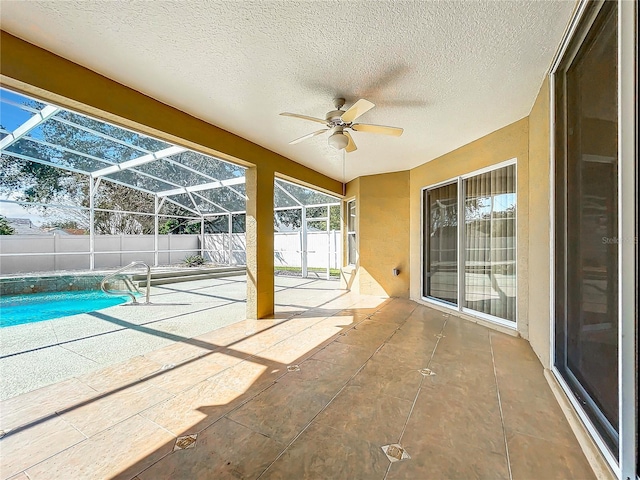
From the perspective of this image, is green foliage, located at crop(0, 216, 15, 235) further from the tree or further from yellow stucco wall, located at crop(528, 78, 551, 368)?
yellow stucco wall, located at crop(528, 78, 551, 368)

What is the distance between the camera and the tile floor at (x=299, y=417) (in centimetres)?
154

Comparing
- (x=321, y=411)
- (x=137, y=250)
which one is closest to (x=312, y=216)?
(x=137, y=250)

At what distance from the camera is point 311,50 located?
7.16 ft

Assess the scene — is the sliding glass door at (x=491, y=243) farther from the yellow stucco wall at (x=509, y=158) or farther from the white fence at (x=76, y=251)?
the white fence at (x=76, y=251)

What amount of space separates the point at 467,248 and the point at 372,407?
10.7 ft

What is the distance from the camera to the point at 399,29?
1.96m

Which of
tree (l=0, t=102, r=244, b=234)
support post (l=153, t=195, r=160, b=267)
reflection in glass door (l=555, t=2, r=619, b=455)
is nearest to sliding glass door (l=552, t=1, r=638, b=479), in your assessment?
reflection in glass door (l=555, t=2, r=619, b=455)

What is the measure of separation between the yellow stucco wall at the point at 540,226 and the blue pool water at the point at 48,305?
7.55 m

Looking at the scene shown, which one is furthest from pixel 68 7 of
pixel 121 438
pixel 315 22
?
pixel 121 438

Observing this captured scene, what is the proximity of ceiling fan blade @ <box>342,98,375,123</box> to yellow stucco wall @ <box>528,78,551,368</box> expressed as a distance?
169cm

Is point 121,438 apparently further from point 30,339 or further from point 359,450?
point 30,339

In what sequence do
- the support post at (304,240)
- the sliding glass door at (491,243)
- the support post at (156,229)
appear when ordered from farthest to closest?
the support post at (156,229), the support post at (304,240), the sliding glass door at (491,243)

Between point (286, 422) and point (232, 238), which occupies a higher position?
point (232, 238)

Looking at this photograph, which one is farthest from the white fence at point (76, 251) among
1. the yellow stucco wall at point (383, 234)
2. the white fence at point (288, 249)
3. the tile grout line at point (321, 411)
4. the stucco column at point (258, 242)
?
the tile grout line at point (321, 411)
